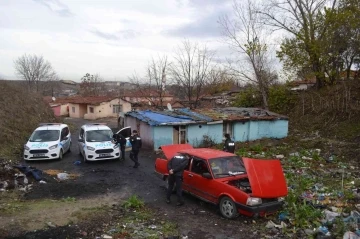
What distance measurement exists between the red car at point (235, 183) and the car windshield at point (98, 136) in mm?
7156

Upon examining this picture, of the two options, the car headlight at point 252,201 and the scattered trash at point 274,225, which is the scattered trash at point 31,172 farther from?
the scattered trash at point 274,225

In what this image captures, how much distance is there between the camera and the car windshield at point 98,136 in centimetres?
1543

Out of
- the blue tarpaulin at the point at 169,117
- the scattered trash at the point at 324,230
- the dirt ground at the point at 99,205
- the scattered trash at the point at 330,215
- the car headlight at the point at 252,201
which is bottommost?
the dirt ground at the point at 99,205

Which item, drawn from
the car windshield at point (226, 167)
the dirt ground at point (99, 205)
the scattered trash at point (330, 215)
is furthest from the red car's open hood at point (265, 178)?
the scattered trash at point (330, 215)

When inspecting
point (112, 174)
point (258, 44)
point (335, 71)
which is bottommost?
point (112, 174)

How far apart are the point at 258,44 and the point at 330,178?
18.8 m

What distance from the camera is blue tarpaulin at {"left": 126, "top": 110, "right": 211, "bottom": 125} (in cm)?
1855

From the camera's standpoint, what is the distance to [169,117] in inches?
787

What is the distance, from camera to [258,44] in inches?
1122

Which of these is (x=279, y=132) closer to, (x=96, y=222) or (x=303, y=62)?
(x=303, y=62)

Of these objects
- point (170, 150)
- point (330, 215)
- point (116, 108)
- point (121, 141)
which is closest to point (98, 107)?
point (116, 108)

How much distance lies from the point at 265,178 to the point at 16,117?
64.6ft

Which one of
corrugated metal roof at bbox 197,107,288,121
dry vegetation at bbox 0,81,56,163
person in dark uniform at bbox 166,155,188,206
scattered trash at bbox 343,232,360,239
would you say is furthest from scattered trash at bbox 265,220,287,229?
corrugated metal roof at bbox 197,107,288,121

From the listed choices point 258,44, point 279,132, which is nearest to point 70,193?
point 279,132
